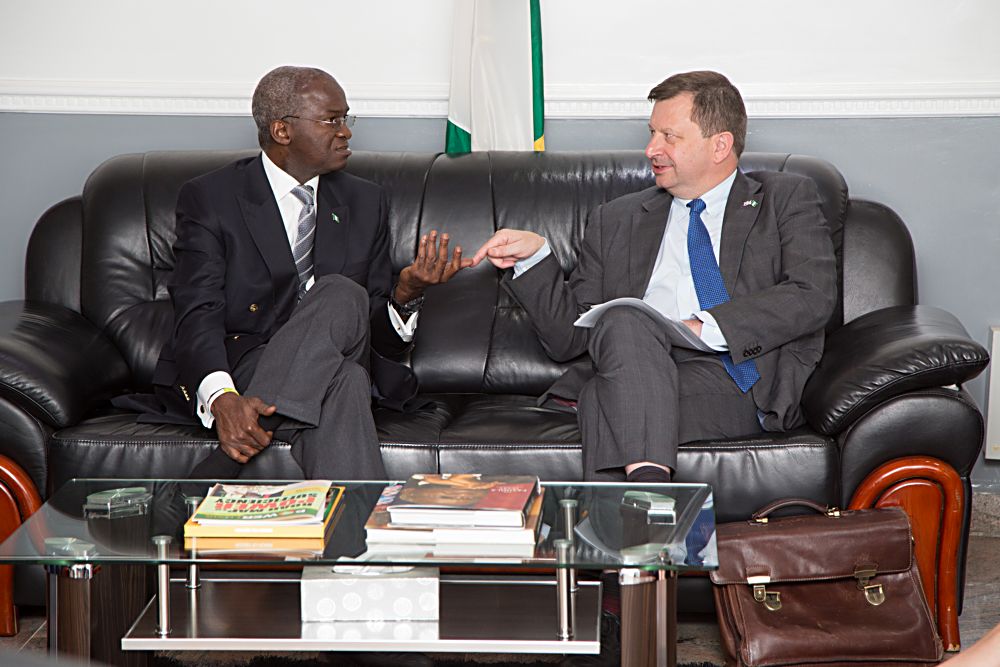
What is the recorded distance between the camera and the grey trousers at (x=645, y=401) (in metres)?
2.20

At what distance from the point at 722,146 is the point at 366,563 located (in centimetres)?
143

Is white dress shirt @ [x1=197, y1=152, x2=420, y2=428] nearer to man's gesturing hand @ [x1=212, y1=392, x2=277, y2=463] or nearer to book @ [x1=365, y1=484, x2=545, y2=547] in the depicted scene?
man's gesturing hand @ [x1=212, y1=392, x2=277, y2=463]

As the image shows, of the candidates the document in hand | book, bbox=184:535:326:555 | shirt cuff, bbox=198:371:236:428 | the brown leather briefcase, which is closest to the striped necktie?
shirt cuff, bbox=198:371:236:428

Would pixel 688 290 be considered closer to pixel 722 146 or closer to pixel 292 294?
pixel 722 146

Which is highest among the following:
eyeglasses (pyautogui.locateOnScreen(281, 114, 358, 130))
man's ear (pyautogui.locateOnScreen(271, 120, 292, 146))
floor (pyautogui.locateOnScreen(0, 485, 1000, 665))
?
eyeglasses (pyautogui.locateOnScreen(281, 114, 358, 130))

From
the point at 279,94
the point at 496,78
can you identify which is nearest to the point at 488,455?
the point at 279,94

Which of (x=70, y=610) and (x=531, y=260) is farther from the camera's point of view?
(x=531, y=260)

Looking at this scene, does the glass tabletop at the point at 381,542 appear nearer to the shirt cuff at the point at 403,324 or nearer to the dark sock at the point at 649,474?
the dark sock at the point at 649,474

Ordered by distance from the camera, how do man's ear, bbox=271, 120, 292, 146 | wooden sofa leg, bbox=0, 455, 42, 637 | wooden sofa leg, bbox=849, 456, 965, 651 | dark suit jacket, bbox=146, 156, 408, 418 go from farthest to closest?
1. man's ear, bbox=271, 120, 292, 146
2. dark suit jacket, bbox=146, 156, 408, 418
3. wooden sofa leg, bbox=0, 455, 42, 637
4. wooden sofa leg, bbox=849, 456, 965, 651

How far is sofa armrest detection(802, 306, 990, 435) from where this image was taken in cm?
224

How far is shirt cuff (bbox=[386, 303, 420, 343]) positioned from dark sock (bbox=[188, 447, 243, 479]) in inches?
20.7

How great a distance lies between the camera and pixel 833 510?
2.14 m

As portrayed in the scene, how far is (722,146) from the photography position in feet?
8.51

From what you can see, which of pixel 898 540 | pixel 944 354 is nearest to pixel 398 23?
pixel 944 354
